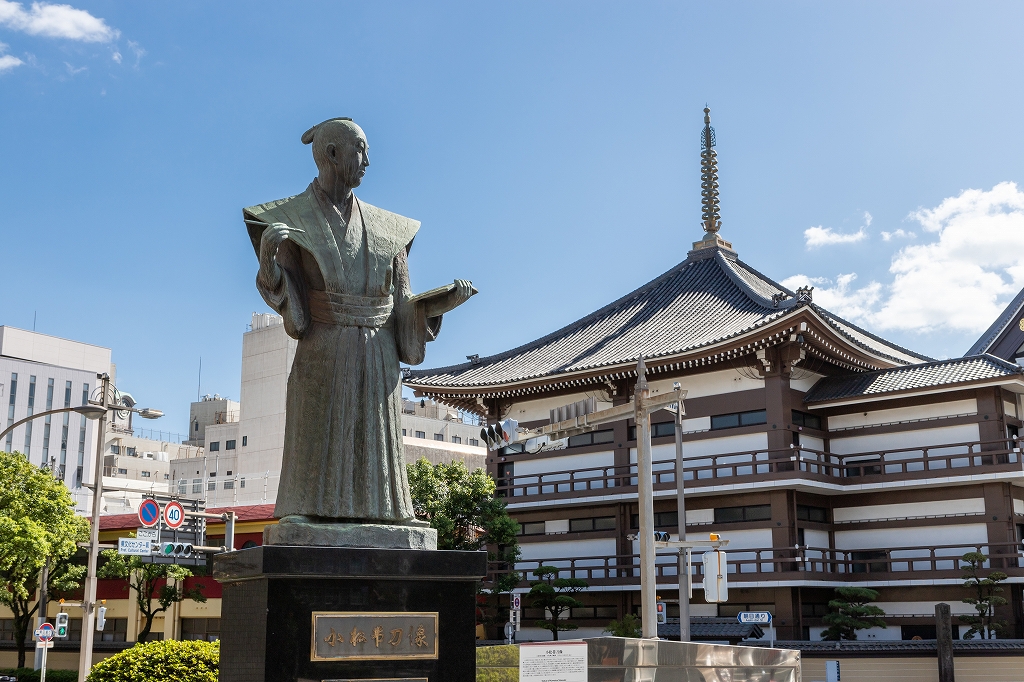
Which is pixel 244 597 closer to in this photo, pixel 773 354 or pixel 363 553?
pixel 363 553

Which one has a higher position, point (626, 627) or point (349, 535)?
point (349, 535)

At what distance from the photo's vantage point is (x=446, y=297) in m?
8.03

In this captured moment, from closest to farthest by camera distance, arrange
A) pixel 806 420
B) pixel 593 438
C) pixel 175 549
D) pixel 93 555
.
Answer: pixel 93 555 → pixel 175 549 → pixel 806 420 → pixel 593 438

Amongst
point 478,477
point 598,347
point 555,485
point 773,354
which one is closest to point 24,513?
point 478,477

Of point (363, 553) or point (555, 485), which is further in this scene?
point (555, 485)

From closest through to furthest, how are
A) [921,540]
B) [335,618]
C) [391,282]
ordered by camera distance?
[335,618]
[391,282]
[921,540]

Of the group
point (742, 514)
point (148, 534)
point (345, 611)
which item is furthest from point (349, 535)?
point (742, 514)

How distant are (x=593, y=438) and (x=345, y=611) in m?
30.6

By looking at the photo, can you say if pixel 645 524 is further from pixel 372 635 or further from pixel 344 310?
pixel 372 635

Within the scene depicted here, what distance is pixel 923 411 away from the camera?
107ft

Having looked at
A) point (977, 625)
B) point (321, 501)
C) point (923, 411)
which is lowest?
point (977, 625)

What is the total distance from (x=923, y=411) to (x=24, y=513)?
27.6 m

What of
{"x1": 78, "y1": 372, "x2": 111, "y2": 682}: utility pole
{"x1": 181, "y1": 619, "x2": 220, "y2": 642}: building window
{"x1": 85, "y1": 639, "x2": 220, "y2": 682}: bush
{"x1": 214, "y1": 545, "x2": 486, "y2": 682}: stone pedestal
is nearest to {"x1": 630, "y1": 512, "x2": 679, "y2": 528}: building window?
{"x1": 181, "y1": 619, "x2": 220, "y2": 642}: building window

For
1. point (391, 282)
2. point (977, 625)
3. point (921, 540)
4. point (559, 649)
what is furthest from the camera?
point (921, 540)
